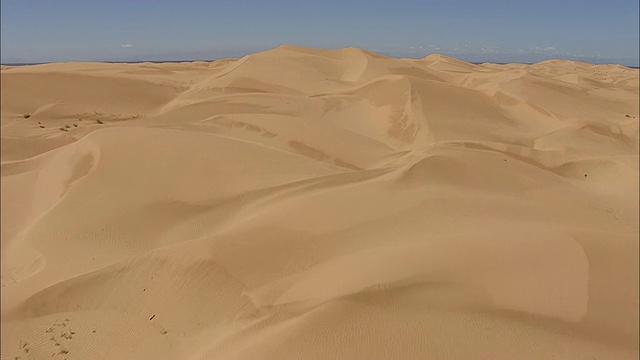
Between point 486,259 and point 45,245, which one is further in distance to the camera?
point 45,245

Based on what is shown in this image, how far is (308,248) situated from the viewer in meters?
6.61

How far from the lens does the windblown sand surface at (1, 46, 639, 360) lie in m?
4.98

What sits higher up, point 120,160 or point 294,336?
point 120,160

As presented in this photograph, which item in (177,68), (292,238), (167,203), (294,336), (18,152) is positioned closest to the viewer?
(294,336)

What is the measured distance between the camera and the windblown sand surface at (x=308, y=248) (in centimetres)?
498

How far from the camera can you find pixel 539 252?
20.2ft

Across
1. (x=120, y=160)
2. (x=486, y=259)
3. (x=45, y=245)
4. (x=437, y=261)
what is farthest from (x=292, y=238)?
(x=120, y=160)

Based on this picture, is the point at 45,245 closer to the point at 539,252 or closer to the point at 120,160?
the point at 120,160

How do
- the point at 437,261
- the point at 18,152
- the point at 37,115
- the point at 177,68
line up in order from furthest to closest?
the point at 177,68 → the point at 37,115 → the point at 18,152 → the point at 437,261

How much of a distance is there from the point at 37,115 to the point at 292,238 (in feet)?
53.3

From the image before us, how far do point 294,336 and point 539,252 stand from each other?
3616mm

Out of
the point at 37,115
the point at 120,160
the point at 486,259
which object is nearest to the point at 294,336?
the point at 486,259

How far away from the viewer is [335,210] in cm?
753

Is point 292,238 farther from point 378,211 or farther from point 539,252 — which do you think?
point 539,252
